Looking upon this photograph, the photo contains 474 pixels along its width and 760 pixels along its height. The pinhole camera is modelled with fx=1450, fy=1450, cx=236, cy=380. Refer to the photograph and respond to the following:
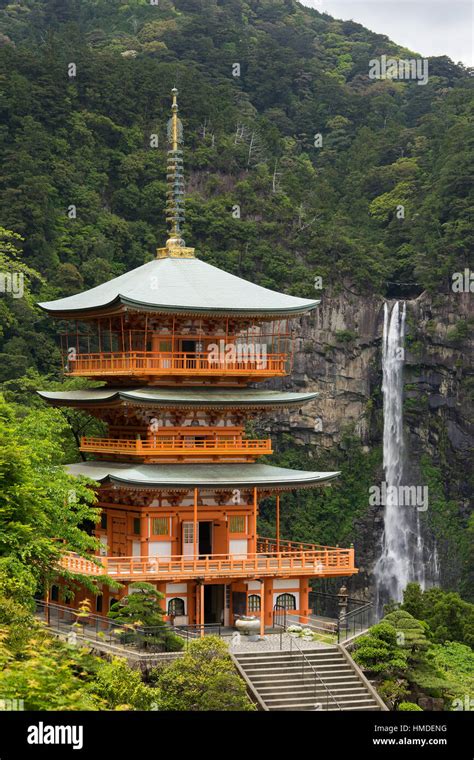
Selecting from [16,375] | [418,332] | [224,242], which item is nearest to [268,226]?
[224,242]

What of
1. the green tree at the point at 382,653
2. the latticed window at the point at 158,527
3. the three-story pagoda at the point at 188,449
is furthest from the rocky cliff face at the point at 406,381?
the green tree at the point at 382,653

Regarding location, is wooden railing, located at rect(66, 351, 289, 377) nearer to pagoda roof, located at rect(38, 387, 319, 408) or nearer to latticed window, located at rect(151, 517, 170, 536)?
pagoda roof, located at rect(38, 387, 319, 408)

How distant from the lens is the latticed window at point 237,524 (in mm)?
36125

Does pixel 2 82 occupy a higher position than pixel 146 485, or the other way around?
pixel 2 82

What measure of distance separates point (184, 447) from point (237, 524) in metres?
2.34

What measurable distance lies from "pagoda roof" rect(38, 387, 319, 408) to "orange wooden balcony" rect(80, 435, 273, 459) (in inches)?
44.5

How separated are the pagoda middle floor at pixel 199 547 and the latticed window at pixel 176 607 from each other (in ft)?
0.08

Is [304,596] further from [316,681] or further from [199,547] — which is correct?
[316,681]

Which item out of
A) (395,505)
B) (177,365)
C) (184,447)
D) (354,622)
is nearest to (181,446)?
(184,447)

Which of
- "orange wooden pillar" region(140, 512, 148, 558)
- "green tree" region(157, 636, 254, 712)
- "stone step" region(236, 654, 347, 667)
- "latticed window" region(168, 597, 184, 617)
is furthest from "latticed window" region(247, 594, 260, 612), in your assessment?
"green tree" region(157, 636, 254, 712)

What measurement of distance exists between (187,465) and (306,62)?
266 feet

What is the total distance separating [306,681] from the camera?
101ft

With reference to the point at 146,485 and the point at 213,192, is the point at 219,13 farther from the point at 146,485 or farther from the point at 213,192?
the point at 146,485

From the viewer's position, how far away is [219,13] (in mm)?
115312
